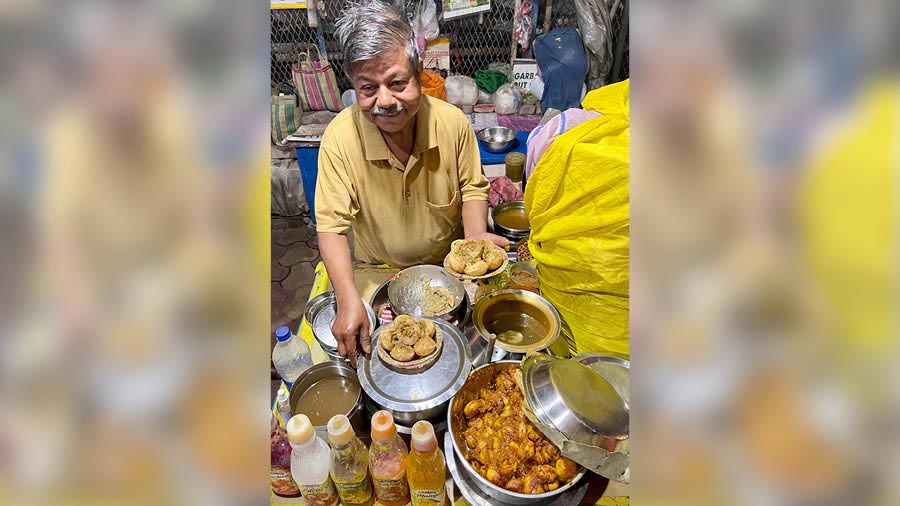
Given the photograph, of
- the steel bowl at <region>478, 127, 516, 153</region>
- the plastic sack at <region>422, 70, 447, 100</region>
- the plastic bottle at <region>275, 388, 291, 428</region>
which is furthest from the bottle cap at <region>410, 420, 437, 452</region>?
the plastic sack at <region>422, 70, 447, 100</region>

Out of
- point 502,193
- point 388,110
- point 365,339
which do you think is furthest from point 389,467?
point 502,193

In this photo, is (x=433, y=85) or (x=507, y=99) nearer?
(x=433, y=85)

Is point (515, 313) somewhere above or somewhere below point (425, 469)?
above

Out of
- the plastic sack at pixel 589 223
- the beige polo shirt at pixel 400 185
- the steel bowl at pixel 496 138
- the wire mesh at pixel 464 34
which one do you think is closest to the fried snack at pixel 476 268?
the plastic sack at pixel 589 223

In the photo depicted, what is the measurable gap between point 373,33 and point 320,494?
5.59 ft

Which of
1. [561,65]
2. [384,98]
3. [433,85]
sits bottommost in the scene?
[384,98]

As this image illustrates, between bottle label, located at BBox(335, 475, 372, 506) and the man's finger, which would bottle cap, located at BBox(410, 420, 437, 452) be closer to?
bottle label, located at BBox(335, 475, 372, 506)

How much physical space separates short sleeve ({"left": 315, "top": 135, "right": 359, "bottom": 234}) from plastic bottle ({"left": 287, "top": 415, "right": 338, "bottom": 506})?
1.21 meters

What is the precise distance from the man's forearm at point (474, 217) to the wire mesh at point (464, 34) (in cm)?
405

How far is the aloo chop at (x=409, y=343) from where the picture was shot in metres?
1.59

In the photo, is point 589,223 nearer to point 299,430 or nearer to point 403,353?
point 403,353

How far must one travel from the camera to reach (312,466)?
4.41 feet
